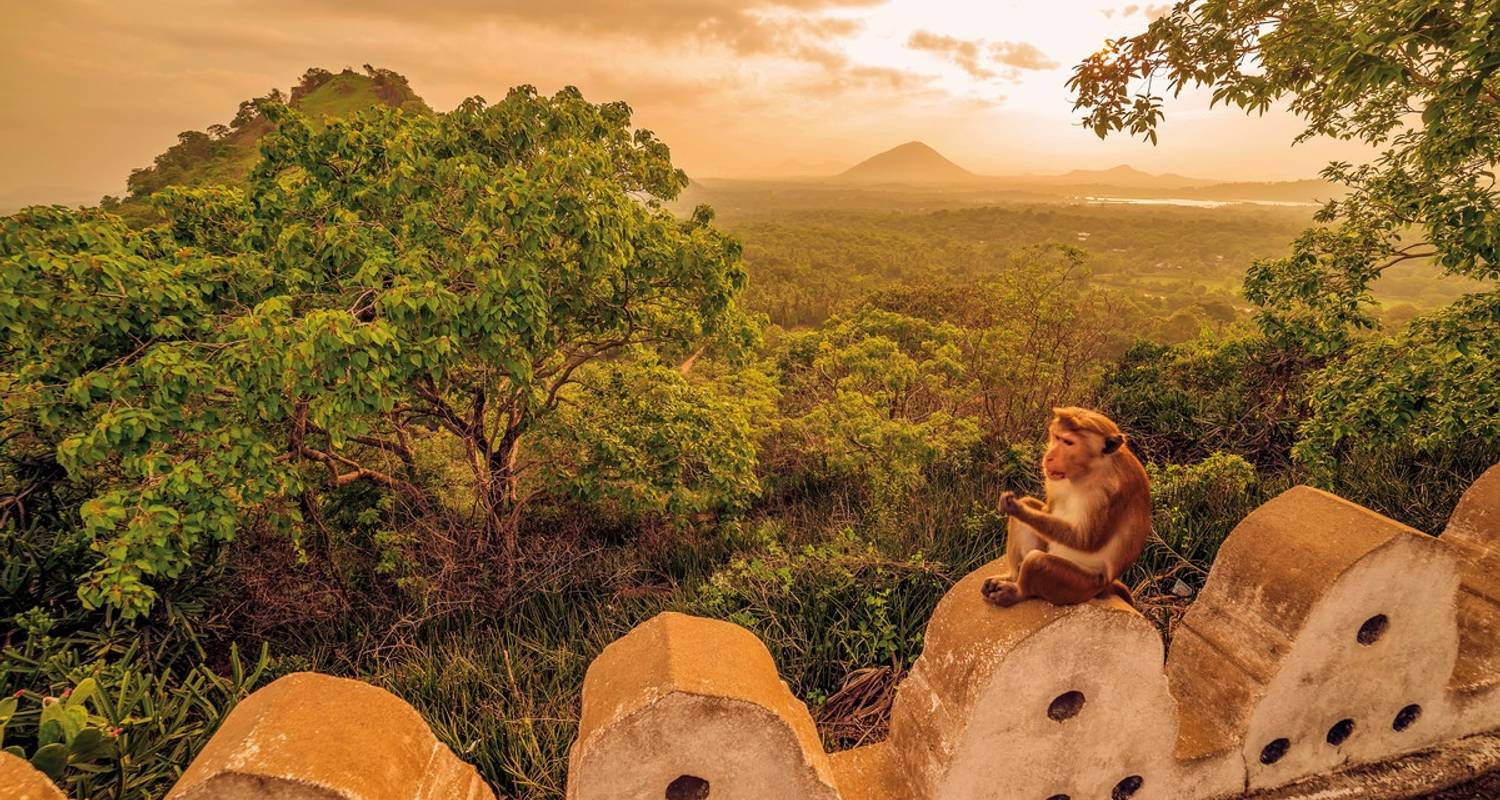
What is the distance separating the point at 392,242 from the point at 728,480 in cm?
385

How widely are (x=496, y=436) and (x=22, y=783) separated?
609cm

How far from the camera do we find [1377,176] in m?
5.21

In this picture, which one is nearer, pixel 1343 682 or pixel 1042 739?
pixel 1042 739

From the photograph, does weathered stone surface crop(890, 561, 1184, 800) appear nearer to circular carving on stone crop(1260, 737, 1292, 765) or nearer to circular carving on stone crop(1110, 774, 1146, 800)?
circular carving on stone crop(1110, 774, 1146, 800)

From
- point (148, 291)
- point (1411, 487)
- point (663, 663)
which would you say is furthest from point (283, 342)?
point (1411, 487)

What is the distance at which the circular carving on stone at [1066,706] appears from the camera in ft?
7.06

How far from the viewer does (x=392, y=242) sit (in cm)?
528

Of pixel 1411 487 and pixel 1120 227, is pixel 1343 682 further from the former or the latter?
pixel 1120 227

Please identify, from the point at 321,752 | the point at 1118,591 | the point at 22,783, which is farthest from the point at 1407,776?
the point at 22,783

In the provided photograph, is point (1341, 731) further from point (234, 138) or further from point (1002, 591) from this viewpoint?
point (234, 138)

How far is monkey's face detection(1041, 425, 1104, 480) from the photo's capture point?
7.09 feet

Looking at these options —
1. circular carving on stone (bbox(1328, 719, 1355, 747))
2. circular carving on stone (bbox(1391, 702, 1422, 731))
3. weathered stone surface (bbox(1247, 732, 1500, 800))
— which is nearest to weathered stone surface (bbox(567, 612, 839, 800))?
weathered stone surface (bbox(1247, 732, 1500, 800))

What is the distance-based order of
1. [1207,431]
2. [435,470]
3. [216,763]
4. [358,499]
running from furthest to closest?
[1207,431] → [435,470] → [358,499] → [216,763]

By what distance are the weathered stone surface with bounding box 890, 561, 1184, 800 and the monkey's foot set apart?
0.03m
